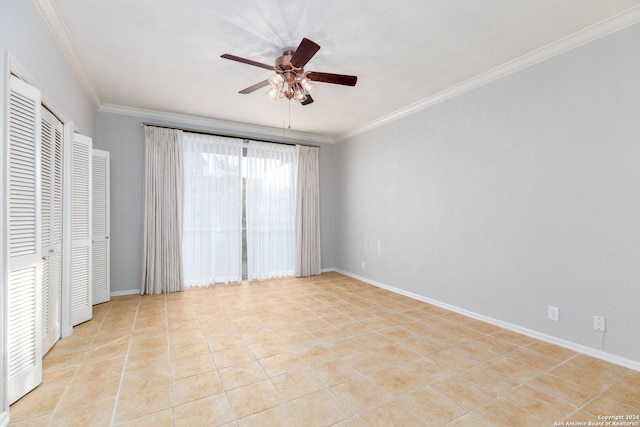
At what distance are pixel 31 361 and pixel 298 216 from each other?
4125 millimetres

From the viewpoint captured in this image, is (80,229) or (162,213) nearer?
(80,229)

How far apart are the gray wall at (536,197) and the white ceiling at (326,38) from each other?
0.38 meters

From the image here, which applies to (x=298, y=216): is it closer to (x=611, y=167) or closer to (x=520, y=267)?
(x=520, y=267)

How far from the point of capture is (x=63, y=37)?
259 centimetres

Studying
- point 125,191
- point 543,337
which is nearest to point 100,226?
point 125,191

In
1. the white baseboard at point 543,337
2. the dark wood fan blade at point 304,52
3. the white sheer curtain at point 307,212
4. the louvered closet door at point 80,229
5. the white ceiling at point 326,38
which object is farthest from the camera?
the white sheer curtain at point 307,212

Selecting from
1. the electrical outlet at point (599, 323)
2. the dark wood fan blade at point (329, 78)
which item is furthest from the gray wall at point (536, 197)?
the dark wood fan blade at point (329, 78)

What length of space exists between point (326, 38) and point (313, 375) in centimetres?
291

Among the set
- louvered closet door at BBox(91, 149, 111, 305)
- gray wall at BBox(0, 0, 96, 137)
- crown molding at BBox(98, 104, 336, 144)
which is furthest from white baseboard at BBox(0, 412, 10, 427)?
crown molding at BBox(98, 104, 336, 144)

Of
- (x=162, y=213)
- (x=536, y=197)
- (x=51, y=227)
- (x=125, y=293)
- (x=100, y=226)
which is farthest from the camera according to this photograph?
(x=162, y=213)

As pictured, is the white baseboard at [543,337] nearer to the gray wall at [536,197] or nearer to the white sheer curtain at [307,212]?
the gray wall at [536,197]

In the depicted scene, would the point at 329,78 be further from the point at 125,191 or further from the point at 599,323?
the point at 125,191

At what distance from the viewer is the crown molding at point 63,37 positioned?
2.21 meters

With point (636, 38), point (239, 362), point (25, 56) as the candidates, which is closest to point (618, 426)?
point (239, 362)
